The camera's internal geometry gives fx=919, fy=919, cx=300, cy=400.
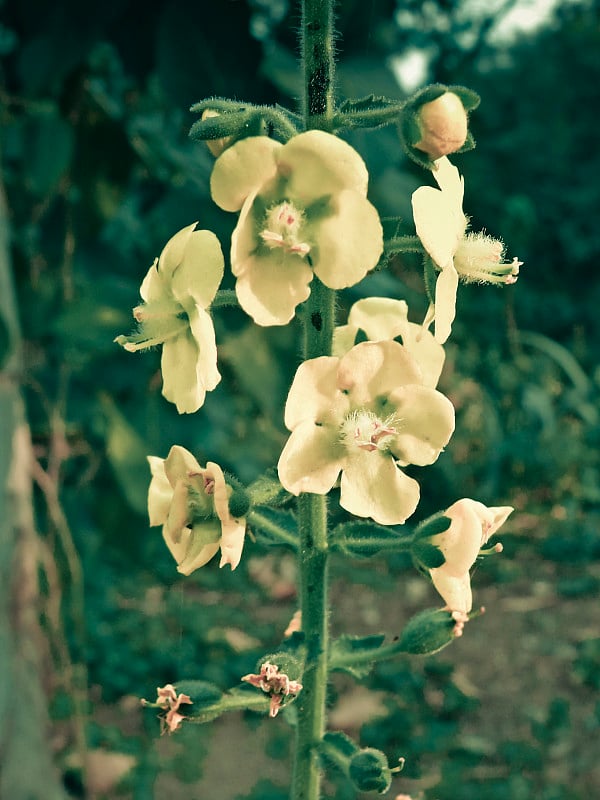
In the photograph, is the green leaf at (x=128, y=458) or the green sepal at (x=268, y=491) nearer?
the green sepal at (x=268, y=491)

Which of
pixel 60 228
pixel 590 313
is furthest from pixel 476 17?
pixel 60 228

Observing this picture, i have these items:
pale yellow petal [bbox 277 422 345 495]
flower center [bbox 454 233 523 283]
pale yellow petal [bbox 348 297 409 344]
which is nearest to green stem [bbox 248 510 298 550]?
pale yellow petal [bbox 277 422 345 495]

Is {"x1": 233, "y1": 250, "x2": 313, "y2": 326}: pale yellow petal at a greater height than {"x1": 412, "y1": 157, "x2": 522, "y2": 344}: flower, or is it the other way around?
{"x1": 412, "y1": 157, "x2": 522, "y2": 344}: flower

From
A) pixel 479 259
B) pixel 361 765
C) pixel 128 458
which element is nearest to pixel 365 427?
pixel 479 259

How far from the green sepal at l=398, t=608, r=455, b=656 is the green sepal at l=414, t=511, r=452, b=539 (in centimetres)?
13

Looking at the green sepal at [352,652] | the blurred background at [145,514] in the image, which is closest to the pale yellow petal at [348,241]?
the green sepal at [352,652]

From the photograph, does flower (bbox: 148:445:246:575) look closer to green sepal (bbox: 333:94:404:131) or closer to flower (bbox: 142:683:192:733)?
flower (bbox: 142:683:192:733)

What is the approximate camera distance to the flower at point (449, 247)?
86 cm

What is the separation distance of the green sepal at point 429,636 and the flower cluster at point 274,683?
0.17m

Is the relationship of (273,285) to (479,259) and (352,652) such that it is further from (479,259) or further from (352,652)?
(352,652)

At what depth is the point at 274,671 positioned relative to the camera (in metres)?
0.92

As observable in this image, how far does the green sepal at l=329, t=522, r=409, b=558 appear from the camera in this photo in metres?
0.99

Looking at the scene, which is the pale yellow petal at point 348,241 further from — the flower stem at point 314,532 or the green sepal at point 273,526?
the green sepal at point 273,526

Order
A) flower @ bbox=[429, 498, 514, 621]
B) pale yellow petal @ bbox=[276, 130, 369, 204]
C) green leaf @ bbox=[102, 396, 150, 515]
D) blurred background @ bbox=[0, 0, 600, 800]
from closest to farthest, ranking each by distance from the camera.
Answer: pale yellow petal @ bbox=[276, 130, 369, 204] → flower @ bbox=[429, 498, 514, 621] → blurred background @ bbox=[0, 0, 600, 800] → green leaf @ bbox=[102, 396, 150, 515]
